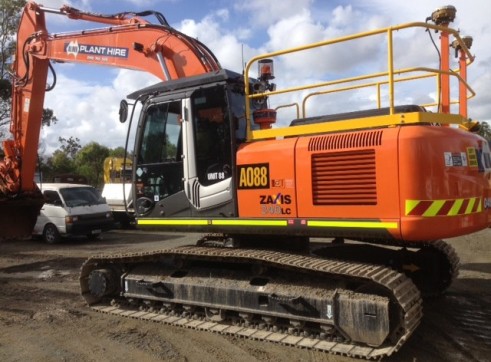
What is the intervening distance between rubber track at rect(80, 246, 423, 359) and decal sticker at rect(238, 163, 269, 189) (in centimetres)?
74

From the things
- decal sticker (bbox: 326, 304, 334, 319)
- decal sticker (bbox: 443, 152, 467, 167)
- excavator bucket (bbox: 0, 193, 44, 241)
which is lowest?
decal sticker (bbox: 326, 304, 334, 319)

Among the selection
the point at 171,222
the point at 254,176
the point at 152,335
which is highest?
the point at 254,176

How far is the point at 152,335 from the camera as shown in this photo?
561cm

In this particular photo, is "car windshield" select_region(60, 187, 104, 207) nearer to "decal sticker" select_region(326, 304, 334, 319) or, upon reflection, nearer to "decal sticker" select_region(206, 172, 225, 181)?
"decal sticker" select_region(206, 172, 225, 181)

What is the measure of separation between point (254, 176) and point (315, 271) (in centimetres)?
118

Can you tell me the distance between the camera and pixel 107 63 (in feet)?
26.1

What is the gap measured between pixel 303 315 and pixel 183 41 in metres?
4.09

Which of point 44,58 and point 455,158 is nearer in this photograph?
point 455,158

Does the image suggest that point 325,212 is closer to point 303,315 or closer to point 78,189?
point 303,315

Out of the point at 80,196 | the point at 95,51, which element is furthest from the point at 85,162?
the point at 95,51

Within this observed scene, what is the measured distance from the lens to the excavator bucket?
9211 millimetres

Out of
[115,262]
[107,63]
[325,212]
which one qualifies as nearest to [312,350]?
A: [325,212]

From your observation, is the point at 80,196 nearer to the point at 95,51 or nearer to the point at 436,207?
the point at 95,51

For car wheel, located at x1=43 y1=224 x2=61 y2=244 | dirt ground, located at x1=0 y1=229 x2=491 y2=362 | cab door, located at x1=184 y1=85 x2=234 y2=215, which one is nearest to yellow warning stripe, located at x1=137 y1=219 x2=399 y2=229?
cab door, located at x1=184 y1=85 x2=234 y2=215
